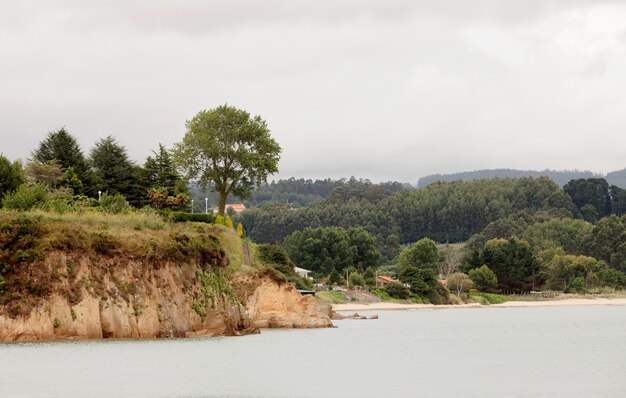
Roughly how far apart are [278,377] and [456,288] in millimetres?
137596

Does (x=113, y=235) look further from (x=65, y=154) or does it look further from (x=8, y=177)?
(x=65, y=154)

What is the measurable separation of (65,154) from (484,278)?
106m

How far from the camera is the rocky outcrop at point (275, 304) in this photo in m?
78.8

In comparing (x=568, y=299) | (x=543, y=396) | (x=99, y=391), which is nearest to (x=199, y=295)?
(x=99, y=391)

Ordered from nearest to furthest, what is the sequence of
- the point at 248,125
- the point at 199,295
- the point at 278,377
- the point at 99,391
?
the point at 99,391, the point at 278,377, the point at 199,295, the point at 248,125

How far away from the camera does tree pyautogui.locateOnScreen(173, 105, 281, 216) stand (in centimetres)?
9325

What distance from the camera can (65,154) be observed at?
9644 cm

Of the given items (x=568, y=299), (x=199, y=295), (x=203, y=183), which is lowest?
(x=568, y=299)

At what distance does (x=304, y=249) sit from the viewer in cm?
19888

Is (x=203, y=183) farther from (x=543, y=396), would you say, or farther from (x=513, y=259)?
(x=513, y=259)

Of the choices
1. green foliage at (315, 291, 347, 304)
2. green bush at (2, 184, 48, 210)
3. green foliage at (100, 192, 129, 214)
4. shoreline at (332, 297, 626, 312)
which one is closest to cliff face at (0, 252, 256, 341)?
green bush at (2, 184, 48, 210)

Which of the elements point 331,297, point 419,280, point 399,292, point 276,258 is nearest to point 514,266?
point 419,280

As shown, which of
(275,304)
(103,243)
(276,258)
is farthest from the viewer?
(276,258)

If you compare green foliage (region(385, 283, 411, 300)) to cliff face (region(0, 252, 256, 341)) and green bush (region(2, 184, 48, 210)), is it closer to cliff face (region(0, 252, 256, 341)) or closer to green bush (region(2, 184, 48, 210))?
cliff face (region(0, 252, 256, 341))
